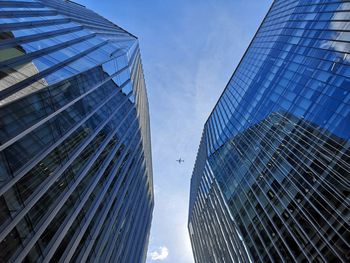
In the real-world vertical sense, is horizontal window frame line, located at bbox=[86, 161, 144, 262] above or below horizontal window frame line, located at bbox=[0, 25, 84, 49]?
below

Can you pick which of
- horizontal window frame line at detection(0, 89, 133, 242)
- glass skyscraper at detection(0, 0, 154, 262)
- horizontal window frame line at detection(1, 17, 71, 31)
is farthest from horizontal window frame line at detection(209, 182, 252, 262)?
horizontal window frame line at detection(1, 17, 71, 31)

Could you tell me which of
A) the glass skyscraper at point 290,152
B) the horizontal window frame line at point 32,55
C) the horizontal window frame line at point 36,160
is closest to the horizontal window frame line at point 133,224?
the glass skyscraper at point 290,152

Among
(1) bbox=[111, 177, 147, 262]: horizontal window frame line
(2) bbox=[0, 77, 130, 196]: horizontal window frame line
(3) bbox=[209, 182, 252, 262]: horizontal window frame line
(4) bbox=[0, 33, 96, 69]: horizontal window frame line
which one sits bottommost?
(1) bbox=[111, 177, 147, 262]: horizontal window frame line

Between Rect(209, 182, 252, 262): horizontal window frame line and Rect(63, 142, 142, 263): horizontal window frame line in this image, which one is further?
Rect(209, 182, 252, 262): horizontal window frame line

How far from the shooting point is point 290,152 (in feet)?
108

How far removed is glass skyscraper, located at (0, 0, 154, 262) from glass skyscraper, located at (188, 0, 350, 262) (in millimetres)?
18184

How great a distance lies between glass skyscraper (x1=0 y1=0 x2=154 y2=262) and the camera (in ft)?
52.7

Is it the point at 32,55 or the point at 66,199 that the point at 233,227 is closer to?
the point at 66,199

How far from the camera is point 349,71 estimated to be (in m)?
27.5

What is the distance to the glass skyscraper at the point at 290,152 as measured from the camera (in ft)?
82.0

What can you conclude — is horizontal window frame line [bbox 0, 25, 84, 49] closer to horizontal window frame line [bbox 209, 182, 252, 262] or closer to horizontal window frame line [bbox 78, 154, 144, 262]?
horizontal window frame line [bbox 78, 154, 144, 262]

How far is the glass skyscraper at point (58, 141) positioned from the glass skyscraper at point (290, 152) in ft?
59.7

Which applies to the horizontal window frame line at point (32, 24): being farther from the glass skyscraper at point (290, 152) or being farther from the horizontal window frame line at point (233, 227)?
the horizontal window frame line at point (233, 227)

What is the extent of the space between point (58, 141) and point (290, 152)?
1001 inches
